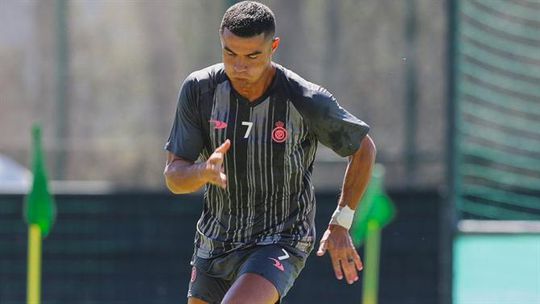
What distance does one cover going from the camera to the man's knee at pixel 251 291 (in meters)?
5.09

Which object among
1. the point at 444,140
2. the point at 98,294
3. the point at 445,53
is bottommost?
the point at 98,294

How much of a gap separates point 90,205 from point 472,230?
3.20 meters

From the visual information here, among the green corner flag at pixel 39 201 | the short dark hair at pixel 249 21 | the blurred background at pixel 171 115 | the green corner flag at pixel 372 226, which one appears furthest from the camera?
the blurred background at pixel 171 115

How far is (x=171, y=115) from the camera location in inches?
422

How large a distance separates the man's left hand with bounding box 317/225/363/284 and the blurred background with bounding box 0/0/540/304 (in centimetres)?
474

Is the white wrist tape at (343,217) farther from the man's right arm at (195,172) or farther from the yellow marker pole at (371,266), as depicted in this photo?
the yellow marker pole at (371,266)

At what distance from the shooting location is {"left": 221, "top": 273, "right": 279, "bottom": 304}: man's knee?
5.09m

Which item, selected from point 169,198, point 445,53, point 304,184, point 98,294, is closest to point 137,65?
point 169,198

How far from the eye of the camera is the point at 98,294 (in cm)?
1024

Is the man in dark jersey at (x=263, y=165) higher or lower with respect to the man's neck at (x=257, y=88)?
lower

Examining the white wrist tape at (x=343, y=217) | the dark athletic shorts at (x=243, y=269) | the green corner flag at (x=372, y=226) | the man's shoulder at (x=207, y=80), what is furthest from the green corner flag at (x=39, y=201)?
the white wrist tape at (x=343, y=217)

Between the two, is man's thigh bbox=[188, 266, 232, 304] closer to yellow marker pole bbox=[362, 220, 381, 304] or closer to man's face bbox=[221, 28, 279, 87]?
man's face bbox=[221, 28, 279, 87]

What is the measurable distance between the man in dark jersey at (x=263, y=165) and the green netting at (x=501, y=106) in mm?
5056

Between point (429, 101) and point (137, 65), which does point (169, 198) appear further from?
point (429, 101)
